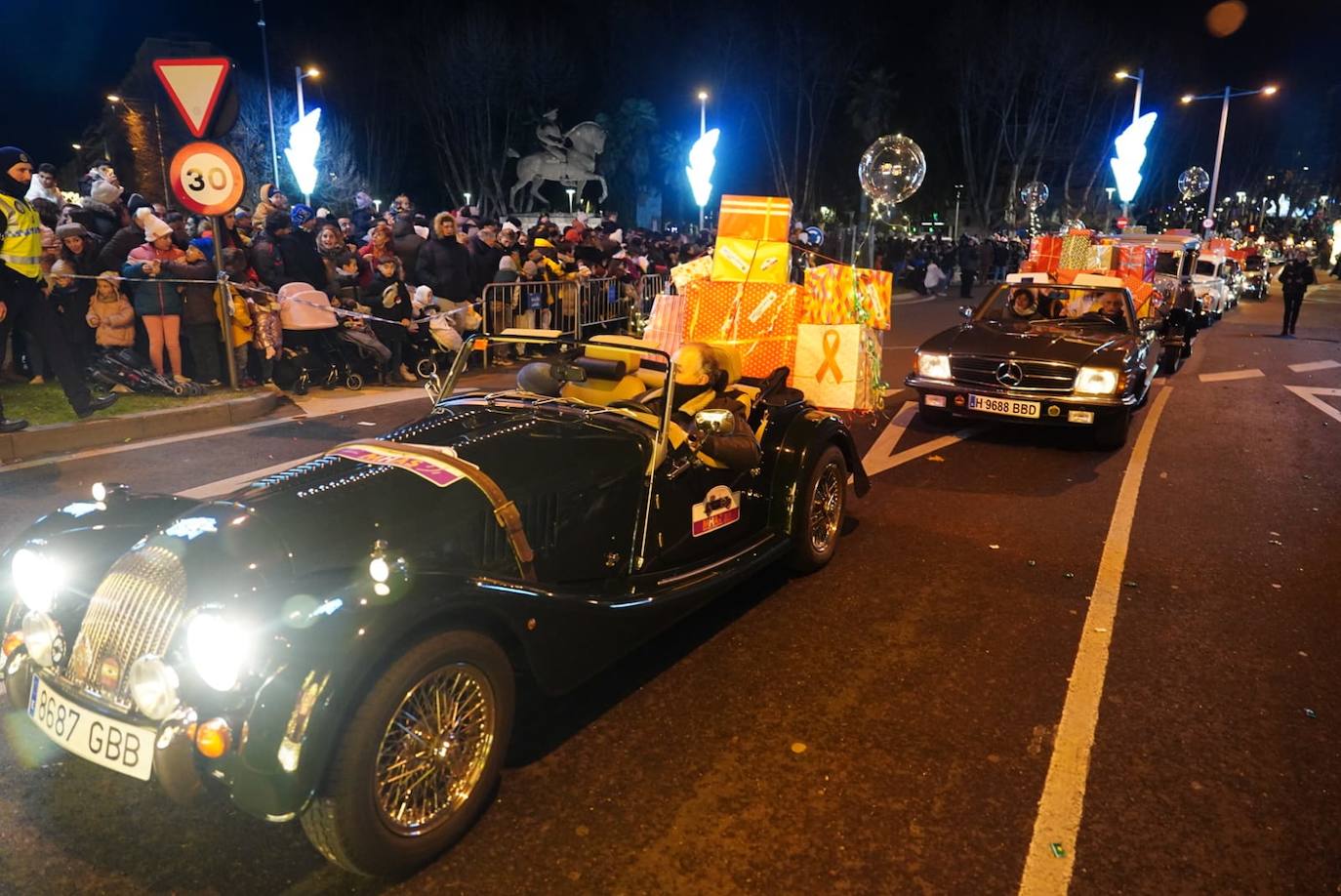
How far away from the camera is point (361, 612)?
259 centimetres

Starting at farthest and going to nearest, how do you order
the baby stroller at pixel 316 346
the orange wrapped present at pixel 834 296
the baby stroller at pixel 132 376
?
the baby stroller at pixel 316 346 < the baby stroller at pixel 132 376 < the orange wrapped present at pixel 834 296

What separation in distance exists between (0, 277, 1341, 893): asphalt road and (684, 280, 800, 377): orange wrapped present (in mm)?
1378

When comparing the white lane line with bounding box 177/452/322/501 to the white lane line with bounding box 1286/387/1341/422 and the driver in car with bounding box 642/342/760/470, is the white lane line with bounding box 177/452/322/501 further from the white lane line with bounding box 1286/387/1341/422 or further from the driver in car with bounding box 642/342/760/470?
the white lane line with bounding box 1286/387/1341/422

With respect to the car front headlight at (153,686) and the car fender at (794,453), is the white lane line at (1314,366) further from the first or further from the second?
the car front headlight at (153,686)

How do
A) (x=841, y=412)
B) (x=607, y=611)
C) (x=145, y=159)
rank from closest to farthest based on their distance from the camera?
(x=607, y=611), (x=841, y=412), (x=145, y=159)

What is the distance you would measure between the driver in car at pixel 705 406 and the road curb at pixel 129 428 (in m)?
5.98

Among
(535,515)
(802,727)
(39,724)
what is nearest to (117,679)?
(39,724)

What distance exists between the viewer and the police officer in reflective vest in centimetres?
780

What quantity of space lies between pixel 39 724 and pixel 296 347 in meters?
8.21

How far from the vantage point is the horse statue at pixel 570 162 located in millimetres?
44375

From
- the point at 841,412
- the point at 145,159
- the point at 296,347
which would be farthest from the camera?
the point at 145,159

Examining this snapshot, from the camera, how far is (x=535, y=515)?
3508 mm

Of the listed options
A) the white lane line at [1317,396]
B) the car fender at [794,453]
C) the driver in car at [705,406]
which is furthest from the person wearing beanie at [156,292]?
the white lane line at [1317,396]

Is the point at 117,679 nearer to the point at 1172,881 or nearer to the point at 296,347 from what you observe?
the point at 1172,881
